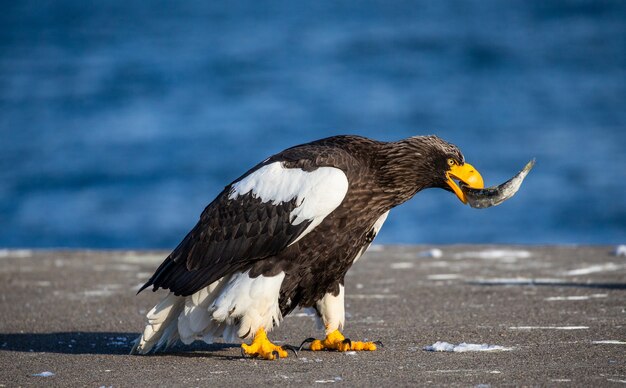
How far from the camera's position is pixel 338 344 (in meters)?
6.92

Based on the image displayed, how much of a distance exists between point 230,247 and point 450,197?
65.6ft

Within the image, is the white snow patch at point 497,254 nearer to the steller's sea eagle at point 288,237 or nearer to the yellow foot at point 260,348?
the steller's sea eagle at point 288,237

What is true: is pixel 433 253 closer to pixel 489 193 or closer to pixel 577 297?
pixel 577 297

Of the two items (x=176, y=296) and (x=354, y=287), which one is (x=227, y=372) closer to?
(x=176, y=296)

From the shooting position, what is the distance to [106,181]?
2942 cm

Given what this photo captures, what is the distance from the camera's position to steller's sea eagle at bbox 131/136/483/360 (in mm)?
6562

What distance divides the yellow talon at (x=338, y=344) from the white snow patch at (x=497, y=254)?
480 cm

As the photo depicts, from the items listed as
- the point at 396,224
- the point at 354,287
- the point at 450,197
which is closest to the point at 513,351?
the point at 354,287

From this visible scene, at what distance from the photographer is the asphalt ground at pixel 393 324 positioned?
602 cm

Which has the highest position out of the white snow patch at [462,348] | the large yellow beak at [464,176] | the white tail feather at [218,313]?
the large yellow beak at [464,176]

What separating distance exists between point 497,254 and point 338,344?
523 centimetres

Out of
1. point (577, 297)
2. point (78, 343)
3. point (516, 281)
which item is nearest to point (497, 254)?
point (516, 281)

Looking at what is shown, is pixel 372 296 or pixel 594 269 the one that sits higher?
pixel 594 269

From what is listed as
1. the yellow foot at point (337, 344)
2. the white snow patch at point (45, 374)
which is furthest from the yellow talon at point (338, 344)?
the white snow patch at point (45, 374)
